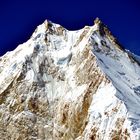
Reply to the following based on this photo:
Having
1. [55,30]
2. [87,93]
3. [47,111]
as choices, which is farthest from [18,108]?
[55,30]

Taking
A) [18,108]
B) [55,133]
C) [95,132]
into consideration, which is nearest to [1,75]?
[18,108]

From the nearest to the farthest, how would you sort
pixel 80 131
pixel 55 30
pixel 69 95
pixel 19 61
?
pixel 80 131, pixel 69 95, pixel 19 61, pixel 55 30

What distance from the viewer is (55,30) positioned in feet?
579

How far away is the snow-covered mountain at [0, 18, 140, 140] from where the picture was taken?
135875 mm

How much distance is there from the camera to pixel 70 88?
506 ft

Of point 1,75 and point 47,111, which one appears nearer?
point 47,111

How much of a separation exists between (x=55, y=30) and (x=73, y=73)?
860 inches

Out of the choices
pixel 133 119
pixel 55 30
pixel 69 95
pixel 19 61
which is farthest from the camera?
pixel 55 30

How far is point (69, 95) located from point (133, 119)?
1037 inches

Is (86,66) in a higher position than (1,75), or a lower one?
lower

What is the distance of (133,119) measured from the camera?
129250mm

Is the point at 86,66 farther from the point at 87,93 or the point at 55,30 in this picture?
the point at 55,30

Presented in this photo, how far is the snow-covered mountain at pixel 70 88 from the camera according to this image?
446 ft

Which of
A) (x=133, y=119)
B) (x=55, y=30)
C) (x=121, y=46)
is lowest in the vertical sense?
(x=133, y=119)
